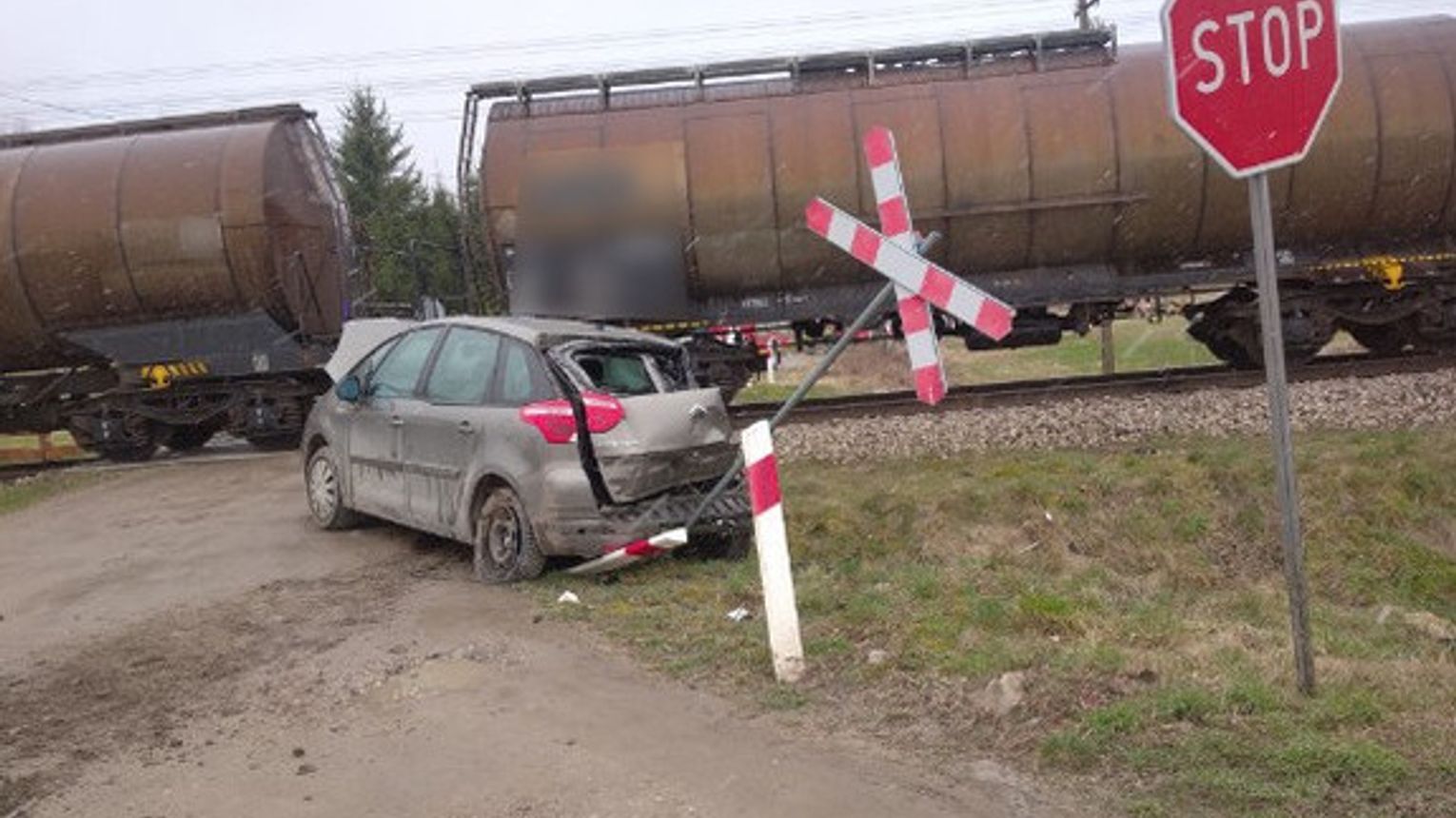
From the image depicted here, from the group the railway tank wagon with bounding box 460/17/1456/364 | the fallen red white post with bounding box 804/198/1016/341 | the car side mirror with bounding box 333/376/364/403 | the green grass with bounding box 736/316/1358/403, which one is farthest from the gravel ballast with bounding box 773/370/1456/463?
the green grass with bounding box 736/316/1358/403

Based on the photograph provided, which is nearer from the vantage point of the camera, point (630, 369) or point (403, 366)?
point (630, 369)

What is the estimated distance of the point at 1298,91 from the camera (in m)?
3.79

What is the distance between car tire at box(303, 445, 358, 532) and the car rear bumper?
2615 millimetres

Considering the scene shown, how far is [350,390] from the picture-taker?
7.98 m

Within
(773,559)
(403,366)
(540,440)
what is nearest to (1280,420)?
(773,559)

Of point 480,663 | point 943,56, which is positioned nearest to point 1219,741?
point 480,663

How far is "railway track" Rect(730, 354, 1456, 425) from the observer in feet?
39.7

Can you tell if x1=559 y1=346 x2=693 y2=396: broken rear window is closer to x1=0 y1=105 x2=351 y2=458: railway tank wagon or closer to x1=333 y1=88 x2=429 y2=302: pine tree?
x1=0 y1=105 x2=351 y2=458: railway tank wagon

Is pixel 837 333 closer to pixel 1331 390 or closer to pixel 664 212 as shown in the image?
pixel 664 212

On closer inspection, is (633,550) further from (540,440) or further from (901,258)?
(901,258)

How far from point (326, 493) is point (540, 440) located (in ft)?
9.42

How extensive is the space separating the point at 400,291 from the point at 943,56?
23.0 m

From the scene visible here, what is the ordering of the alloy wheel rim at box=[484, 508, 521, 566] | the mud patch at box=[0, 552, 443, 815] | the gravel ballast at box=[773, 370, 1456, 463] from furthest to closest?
1. the gravel ballast at box=[773, 370, 1456, 463]
2. the alloy wheel rim at box=[484, 508, 521, 566]
3. the mud patch at box=[0, 552, 443, 815]

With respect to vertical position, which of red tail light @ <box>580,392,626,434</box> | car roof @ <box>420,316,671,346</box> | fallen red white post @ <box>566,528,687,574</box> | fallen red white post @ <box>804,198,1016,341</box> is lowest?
fallen red white post @ <box>566,528,687,574</box>
